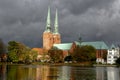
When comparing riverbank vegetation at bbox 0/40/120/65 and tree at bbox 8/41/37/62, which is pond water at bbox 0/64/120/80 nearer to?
riverbank vegetation at bbox 0/40/120/65

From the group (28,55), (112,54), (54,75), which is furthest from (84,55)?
(54,75)

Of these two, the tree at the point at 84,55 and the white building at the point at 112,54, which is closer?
the tree at the point at 84,55

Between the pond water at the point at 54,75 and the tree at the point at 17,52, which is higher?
the tree at the point at 17,52

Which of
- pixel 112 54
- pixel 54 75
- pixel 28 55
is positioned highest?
pixel 112 54

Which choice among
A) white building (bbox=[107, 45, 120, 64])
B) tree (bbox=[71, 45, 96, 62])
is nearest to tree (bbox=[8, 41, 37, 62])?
tree (bbox=[71, 45, 96, 62])

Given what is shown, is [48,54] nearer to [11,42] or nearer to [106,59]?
[106,59]

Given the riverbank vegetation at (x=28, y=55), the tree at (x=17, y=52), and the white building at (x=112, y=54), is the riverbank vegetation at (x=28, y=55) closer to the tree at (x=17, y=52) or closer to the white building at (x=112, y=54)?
the tree at (x=17, y=52)

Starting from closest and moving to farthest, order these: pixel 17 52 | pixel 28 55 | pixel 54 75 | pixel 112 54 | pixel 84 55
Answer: pixel 54 75, pixel 17 52, pixel 28 55, pixel 84 55, pixel 112 54

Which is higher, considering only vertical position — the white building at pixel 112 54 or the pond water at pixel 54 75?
the white building at pixel 112 54

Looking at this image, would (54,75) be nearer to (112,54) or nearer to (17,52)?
(17,52)

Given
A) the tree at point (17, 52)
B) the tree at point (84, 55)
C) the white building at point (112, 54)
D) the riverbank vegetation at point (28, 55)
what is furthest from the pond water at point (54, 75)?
the white building at point (112, 54)

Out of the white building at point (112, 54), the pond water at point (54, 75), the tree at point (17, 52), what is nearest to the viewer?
the pond water at point (54, 75)

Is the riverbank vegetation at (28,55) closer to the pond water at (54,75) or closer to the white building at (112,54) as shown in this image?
the white building at (112,54)

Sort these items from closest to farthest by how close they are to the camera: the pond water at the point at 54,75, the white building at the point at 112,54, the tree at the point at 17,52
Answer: the pond water at the point at 54,75, the tree at the point at 17,52, the white building at the point at 112,54
